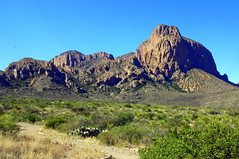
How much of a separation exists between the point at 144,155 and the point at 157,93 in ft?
323

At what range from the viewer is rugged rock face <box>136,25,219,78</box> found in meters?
161

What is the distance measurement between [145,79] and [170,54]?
48447 millimetres

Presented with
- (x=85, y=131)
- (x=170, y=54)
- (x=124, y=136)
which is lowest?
(x=124, y=136)

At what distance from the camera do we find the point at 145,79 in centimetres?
13200

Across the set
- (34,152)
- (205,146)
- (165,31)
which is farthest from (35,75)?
(165,31)

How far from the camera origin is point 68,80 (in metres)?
119

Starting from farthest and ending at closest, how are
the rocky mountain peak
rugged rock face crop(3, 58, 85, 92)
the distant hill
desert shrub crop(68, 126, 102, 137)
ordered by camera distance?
the rocky mountain peak
rugged rock face crop(3, 58, 85, 92)
the distant hill
desert shrub crop(68, 126, 102, 137)

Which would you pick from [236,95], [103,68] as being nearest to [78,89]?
[103,68]

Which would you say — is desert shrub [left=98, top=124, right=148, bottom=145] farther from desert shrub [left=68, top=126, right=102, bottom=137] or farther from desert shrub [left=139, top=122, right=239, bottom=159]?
desert shrub [left=139, top=122, right=239, bottom=159]

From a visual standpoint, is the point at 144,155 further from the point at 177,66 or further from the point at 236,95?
the point at 177,66

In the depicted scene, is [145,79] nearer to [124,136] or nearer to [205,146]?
[124,136]

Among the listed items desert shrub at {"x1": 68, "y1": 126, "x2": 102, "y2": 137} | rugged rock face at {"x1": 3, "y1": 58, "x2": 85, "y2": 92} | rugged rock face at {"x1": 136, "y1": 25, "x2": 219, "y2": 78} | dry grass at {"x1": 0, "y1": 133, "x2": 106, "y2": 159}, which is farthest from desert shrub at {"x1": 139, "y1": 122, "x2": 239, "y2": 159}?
rugged rock face at {"x1": 136, "y1": 25, "x2": 219, "y2": 78}

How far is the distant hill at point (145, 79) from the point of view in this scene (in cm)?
8856

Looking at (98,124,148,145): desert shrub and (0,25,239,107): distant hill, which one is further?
(0,25,239,107): distant hill
